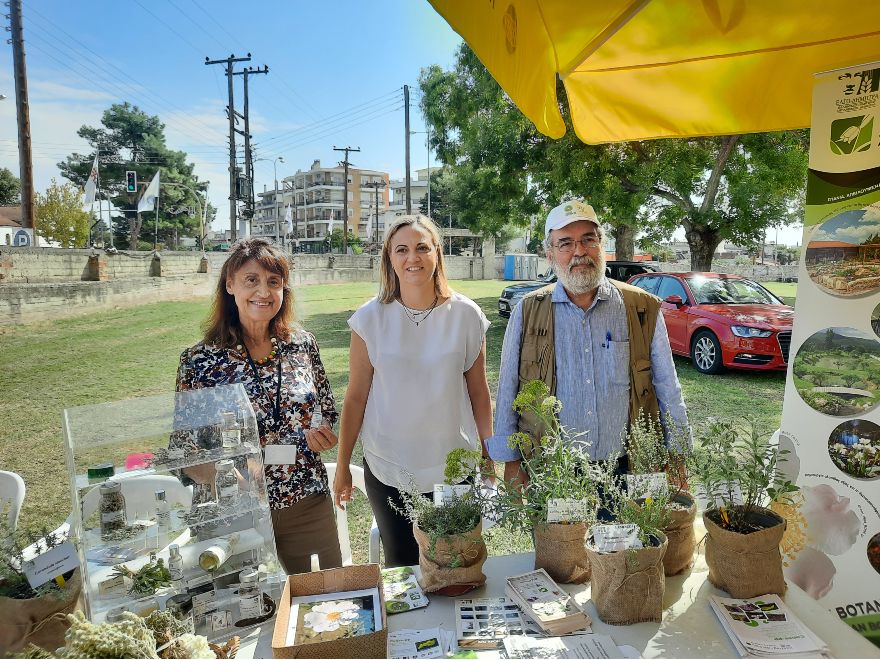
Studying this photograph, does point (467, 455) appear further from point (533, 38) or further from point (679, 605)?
point (533, 38)

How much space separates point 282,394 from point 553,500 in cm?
120

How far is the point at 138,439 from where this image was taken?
1.48 m

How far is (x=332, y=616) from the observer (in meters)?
1.27

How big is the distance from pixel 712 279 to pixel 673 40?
766 centimetres

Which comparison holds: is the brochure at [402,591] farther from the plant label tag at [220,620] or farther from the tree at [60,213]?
the tree at [60,213]

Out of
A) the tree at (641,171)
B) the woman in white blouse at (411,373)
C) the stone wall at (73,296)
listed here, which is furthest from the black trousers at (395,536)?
the tree at (641,171)

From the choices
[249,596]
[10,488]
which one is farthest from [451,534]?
[10,488]

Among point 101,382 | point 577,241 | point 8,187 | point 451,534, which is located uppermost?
point 8,187

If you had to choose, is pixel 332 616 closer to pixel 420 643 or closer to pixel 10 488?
pixel 420 643

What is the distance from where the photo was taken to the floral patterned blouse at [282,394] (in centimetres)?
207

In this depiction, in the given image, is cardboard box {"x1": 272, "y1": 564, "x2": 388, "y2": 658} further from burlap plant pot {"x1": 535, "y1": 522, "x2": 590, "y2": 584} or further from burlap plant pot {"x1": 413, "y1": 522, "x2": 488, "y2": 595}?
burlap plant pot {"x1": 535, "y1": 522, "x2": 590, "y2": 584}

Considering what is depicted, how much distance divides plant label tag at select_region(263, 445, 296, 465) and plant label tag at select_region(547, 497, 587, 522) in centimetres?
103

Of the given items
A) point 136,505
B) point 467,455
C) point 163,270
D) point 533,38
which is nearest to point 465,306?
point 467,455

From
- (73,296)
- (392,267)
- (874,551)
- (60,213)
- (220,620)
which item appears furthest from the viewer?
(60,213)
